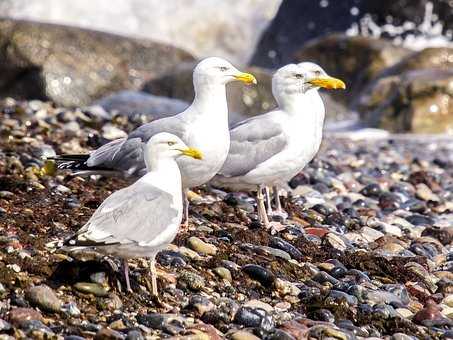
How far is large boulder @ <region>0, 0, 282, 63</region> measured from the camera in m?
25.8

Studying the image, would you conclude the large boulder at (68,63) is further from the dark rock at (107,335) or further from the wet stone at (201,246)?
the dark rock at (107,335)

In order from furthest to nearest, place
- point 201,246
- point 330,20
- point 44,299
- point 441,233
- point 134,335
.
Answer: point 330,20
point 441,233
point 201,246
point 44,299
point 134,335

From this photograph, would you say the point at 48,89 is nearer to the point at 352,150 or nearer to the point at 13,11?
the point at 352,150

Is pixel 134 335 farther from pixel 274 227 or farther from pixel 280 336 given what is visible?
pixel 274 227

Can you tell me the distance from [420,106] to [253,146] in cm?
889

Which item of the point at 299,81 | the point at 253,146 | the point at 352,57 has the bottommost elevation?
the point at 352,57

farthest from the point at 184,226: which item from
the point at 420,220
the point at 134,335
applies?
the point at 420,220

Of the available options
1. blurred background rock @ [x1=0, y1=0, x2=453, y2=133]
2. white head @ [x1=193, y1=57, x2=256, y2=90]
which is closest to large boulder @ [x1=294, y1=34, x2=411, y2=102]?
blurred background rock @ [x1=0, y1=0, x2=453, y2=133]

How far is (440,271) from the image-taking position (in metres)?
7.09

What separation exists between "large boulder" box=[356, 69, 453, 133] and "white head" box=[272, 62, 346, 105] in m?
8.27

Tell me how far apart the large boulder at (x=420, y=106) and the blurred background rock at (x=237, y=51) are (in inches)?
0.6

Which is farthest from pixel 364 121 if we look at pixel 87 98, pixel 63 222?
pixel 63 222

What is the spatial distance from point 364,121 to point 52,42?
576 cm

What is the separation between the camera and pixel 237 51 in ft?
84.9
